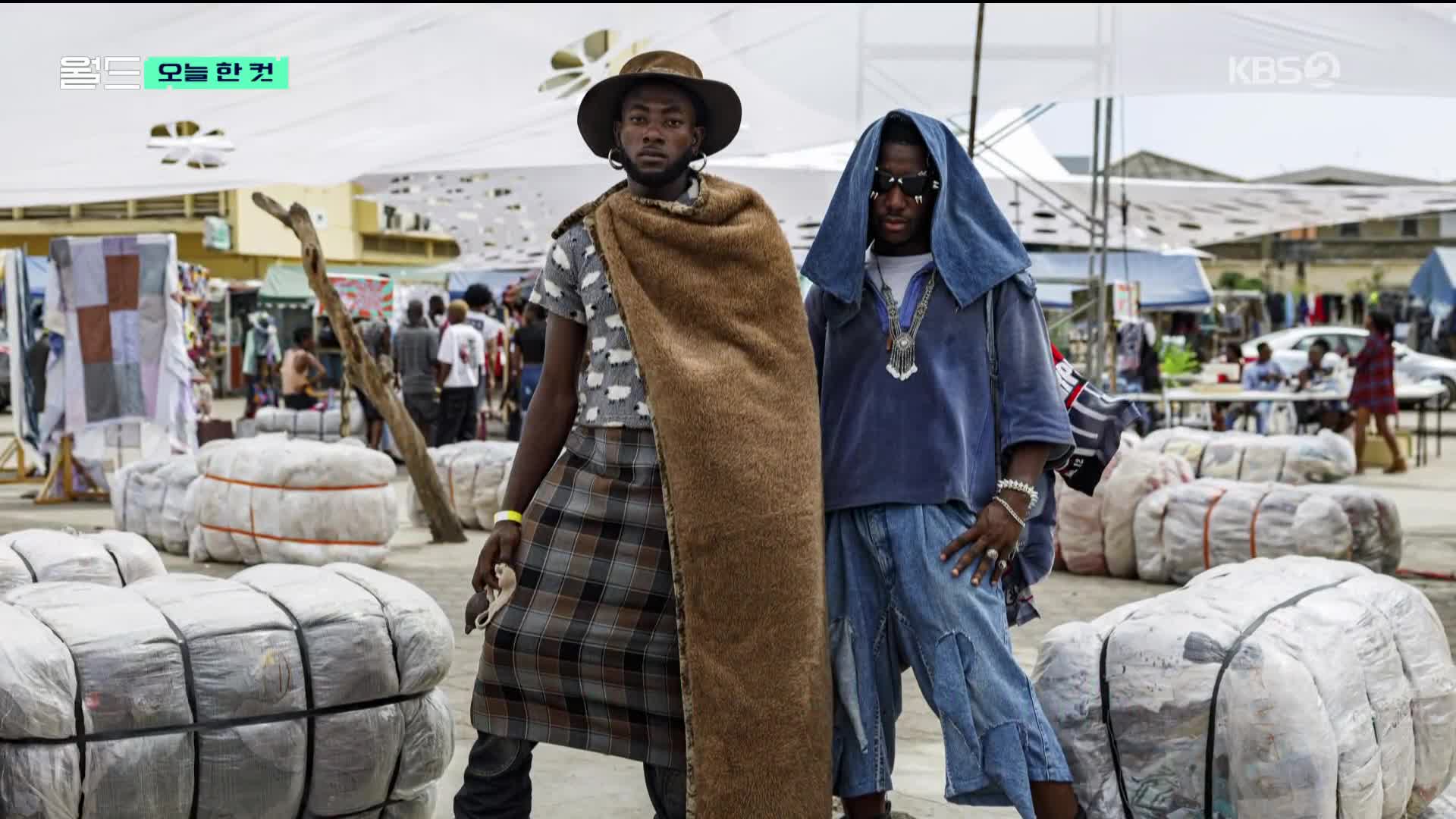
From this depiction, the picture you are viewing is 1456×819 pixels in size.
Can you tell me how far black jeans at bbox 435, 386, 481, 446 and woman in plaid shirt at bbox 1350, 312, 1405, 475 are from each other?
8458 mm

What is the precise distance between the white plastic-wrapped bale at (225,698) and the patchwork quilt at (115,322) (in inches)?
322

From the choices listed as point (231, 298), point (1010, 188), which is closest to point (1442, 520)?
point (1010, 188)

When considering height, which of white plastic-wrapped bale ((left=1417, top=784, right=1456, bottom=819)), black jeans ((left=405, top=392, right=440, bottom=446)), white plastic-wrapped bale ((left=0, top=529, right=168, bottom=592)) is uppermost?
white plastic-wrapped bale ((left=0, top=529, right=168, bottom=592))

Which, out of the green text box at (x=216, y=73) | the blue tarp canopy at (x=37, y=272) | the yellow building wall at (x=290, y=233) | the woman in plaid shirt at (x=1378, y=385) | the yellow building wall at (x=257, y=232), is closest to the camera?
the green text box at (x=216, y=73)

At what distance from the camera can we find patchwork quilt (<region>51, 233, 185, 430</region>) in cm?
1114

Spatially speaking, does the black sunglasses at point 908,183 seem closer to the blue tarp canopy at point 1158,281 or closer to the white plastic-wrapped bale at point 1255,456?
the white plastic-wrapped bale at point 1255,456

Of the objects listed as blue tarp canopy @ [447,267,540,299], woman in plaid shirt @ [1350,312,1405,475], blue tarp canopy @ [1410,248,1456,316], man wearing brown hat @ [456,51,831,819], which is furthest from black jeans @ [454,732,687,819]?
blue tarp canopy @ [1410,248,1456,316]

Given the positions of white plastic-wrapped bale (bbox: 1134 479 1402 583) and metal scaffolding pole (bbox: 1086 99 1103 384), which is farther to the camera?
metal scaffolding pole (bbox: 1086 99 1103 384)

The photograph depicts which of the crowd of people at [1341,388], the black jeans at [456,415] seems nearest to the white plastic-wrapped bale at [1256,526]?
the black jeans at [456,415]

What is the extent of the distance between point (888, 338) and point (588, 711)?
36.4 inches

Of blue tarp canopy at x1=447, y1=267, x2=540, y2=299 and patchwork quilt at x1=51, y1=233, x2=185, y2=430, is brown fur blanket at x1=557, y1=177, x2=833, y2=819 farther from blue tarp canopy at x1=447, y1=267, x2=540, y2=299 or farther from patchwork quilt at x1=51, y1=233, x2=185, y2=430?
blue tarp canopy at x1=447, y1=267, x2=540, y2=299

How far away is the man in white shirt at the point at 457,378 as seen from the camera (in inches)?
504

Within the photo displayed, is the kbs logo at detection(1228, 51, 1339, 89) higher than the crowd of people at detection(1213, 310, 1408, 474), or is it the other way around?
the kbs logo at detection(1228, 51, 1339, 89)

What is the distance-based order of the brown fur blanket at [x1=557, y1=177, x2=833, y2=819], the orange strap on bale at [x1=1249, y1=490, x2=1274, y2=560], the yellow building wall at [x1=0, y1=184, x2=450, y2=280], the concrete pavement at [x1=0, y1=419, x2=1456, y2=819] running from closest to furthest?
the brown fur blanket at [x1=557, y1=177, x2=833, y2=819] < the concrete pavement at [x1=0, y1=419, x2=1456, y2=819] < the orange strap on bale at [x1=1249, y1=490, x2=1274, y2=560] < the yellow building wall at [x1=0, y1=184, x2=450, y2=280]
